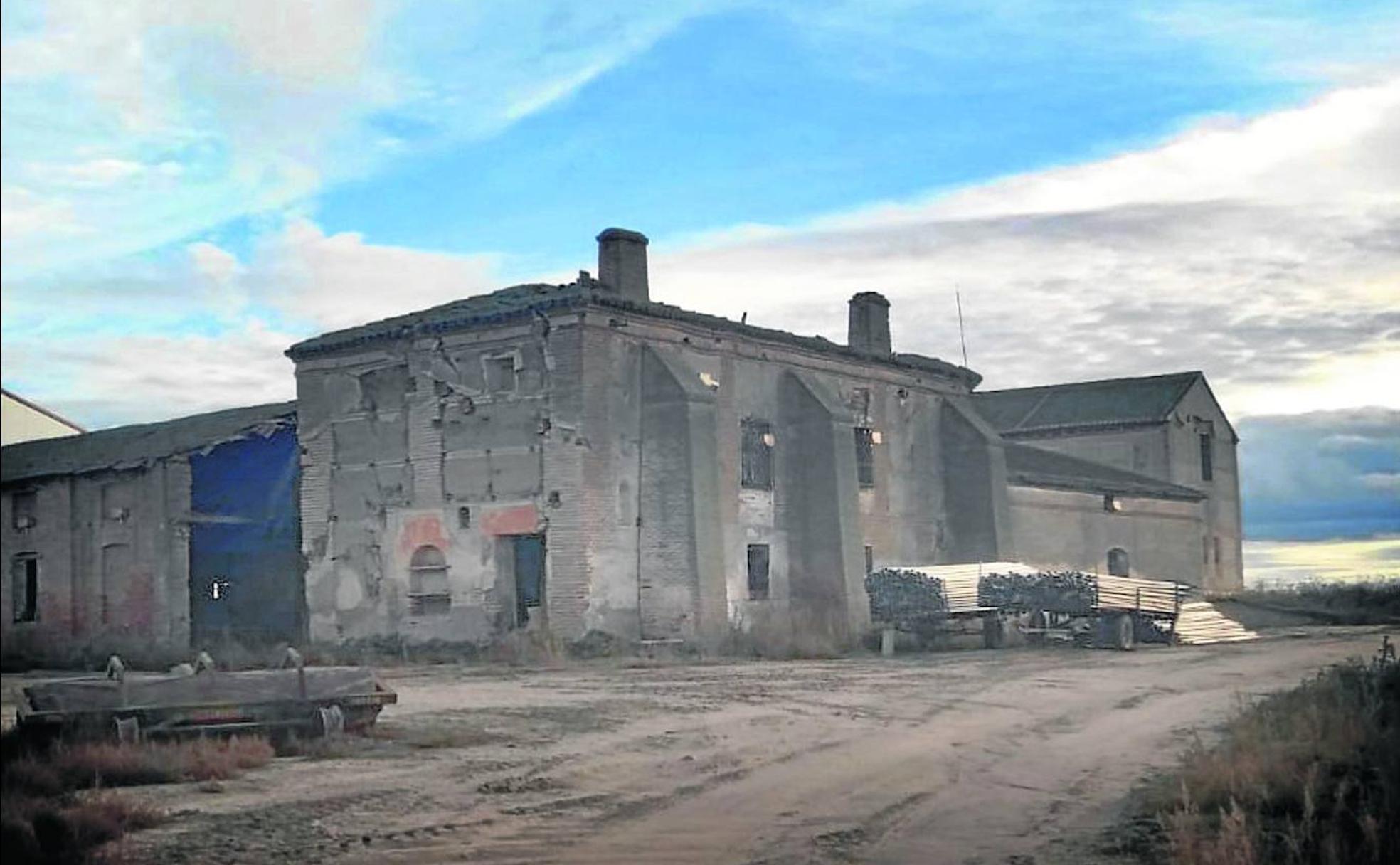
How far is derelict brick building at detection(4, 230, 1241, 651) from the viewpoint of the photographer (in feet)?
94.2

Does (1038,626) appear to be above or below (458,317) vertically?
below

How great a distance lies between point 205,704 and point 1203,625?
58.5ft

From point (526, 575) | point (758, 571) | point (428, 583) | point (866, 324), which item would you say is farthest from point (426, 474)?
point (866, 324)

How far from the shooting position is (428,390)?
30391 mm

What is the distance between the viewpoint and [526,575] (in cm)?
2927

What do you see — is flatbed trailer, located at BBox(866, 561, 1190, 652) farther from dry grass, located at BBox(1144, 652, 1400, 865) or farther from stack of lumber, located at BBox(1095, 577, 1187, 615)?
dry grass, located at BBox(1144, 652, 1400, 865)

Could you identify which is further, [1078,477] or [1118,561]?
[1078,477]

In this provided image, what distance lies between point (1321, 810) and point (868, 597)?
21316 mm

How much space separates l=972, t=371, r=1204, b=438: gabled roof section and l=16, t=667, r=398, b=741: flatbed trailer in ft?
121

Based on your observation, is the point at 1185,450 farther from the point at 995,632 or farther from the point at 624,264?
the point at 624,264

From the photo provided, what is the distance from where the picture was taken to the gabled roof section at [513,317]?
93.9ft

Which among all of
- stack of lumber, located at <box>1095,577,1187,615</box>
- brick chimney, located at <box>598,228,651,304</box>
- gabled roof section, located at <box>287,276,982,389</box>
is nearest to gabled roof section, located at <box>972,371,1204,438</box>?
gabled roof section, located at <box>287,276,982,389</box>

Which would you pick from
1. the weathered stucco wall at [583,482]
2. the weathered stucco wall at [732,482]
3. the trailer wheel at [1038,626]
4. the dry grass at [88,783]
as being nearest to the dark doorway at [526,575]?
the weathered stucco wall at [583,482]

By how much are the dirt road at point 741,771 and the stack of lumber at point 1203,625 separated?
2.52 m
